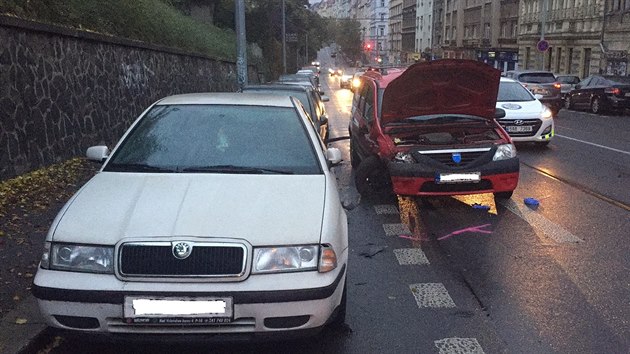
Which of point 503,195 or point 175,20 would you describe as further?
point 175,20

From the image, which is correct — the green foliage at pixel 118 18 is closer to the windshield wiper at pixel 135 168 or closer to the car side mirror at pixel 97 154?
the car side mirror at pixel 97 154

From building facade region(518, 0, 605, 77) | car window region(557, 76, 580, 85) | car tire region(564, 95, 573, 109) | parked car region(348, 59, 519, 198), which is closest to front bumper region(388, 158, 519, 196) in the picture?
parked car region(348, 59, 519, 198)

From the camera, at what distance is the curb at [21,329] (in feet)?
12.0

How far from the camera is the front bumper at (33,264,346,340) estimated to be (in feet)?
10.7

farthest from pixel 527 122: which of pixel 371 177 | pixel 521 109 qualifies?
pixel 371 177

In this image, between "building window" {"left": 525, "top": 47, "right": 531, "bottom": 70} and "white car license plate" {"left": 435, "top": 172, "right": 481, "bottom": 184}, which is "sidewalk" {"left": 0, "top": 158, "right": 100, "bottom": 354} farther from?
"building window" {"left": 525, "top": 47, "right": 531, "bottom": 70}

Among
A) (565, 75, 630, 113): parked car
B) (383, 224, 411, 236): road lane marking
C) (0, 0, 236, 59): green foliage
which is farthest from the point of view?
(565, 75, 630, 113): parked car

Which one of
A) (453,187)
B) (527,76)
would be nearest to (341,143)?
(453,187)

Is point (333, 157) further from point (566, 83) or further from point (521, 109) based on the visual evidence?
point (566, 83)

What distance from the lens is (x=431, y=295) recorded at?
487 centimetres

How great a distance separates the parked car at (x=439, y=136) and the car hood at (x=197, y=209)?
3.57 m

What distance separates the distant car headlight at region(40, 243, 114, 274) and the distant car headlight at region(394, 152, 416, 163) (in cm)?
484

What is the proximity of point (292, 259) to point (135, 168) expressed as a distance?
1.65 meters

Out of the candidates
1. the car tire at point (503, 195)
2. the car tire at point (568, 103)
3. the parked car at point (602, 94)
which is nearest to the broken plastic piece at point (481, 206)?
the car tire at point (503, 195)
